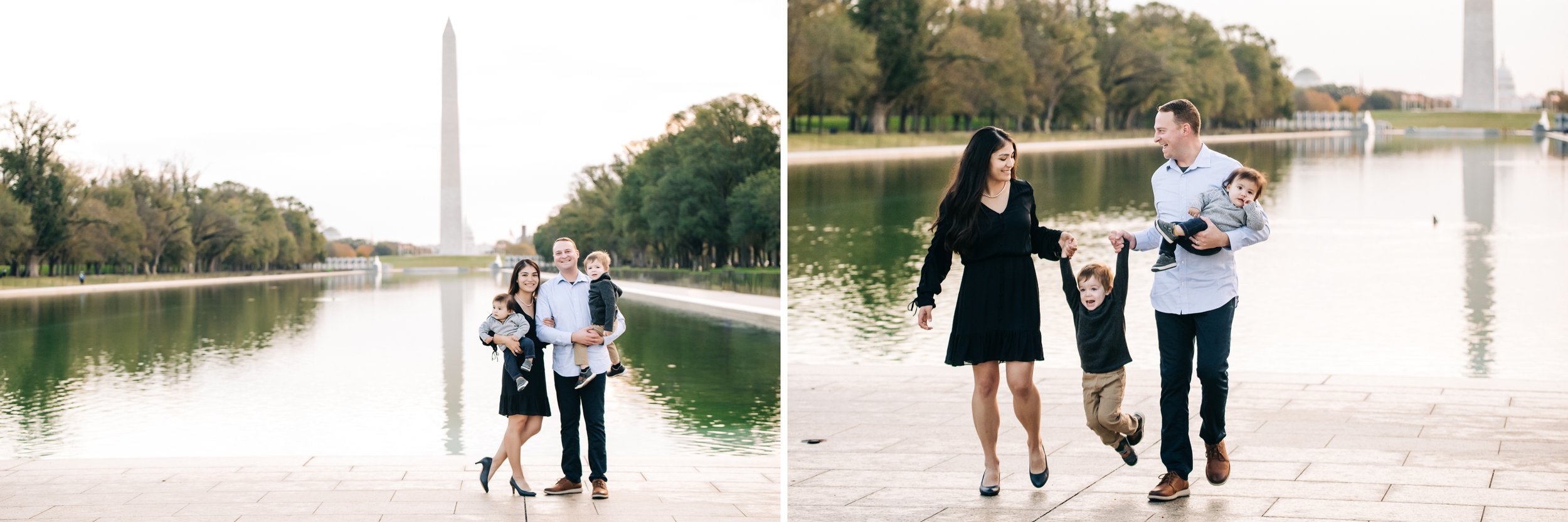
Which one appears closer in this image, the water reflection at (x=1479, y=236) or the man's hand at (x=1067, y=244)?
the man's hand at (x=1067, y=244)

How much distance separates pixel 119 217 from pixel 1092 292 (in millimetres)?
46169

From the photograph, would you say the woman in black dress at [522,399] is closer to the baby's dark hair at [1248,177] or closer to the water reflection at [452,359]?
the baby's dark hair at [1248,177]

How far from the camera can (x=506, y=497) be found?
6.36 meters

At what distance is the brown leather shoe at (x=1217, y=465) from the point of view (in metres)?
5.08

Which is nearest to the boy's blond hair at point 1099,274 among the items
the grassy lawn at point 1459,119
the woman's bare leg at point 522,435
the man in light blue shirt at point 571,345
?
the man in light blue shirt at point 571,345

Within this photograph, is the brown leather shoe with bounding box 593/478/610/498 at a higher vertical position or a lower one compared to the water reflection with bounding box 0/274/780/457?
higher

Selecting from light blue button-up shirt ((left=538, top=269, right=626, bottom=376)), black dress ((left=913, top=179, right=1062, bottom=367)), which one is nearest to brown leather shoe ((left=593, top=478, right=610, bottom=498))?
light blue button-up shirt ((left=538, top=269, right=626, bottom=376))

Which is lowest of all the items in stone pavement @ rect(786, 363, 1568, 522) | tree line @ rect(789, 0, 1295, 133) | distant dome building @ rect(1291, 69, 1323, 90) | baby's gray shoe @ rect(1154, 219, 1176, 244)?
stone pavement @ rect(786, 363, 1568, 522)

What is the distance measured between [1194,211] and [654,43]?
5271 centimetres

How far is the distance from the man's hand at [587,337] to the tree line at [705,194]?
1569 inches

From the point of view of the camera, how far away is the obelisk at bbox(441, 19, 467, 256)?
2185 inches

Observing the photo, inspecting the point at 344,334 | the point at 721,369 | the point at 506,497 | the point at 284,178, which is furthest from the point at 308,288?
the point at 506,497

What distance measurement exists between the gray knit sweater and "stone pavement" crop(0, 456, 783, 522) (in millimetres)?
2263

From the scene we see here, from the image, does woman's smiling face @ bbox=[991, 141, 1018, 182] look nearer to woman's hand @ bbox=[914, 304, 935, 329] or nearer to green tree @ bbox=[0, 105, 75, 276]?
woman's hand @ bbox=[914, 304, 935, 329]
